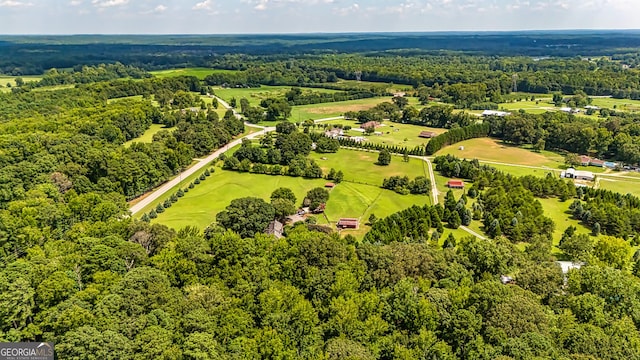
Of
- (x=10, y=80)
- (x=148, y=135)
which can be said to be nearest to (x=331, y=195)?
(x=148, y=135)

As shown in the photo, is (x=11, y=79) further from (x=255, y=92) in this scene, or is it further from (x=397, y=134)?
(x=397, y=134)

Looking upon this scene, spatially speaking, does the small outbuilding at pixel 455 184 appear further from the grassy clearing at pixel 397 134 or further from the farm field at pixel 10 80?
the farm field at pixel 10 80

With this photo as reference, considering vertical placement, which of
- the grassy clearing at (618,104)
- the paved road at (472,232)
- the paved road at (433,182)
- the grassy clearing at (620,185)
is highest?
the grassy clearing at (618,104)

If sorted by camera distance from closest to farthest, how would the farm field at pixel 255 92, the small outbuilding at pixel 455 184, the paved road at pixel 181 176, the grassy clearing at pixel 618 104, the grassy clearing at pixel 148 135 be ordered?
the paved road at pixel 181 176 → the small outbuilding at pixel 455 184 → the grassy clearing at pixel 148 135 → the grassy clearing at pixel 618 104 → the farm field at pixel 255 92

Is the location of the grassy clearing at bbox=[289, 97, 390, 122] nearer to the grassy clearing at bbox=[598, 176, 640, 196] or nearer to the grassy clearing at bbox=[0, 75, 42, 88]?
the grassy clearing at bbox=[598, 176, 640, 196]

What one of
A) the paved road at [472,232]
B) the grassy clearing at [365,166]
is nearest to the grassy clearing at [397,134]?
the grassy clearing at [365,166]
